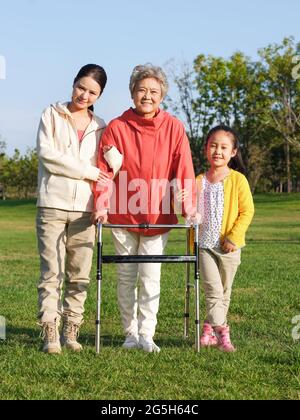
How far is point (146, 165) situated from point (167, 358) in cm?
144

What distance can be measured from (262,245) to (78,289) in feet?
41.1

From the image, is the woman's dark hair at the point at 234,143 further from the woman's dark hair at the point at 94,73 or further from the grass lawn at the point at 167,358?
the grass lawn at the point at 167,358

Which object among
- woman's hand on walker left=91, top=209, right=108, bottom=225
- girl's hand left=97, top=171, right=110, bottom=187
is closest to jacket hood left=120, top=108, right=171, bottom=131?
girl's hand left=97, top=171, right=110, bottom=187

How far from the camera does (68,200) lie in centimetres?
540

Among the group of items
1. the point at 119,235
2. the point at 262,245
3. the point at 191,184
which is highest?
the point at 191,184

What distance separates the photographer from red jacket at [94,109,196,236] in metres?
5.43

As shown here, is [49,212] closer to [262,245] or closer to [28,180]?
[262,245]

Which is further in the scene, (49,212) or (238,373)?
(49,212)

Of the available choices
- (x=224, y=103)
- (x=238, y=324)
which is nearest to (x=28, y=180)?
(x=224, y=103)

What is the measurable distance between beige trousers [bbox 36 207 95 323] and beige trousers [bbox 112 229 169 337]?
0.88 ft

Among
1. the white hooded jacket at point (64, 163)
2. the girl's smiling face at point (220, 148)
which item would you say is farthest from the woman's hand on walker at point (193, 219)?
the white hooded jacket at point (64, 163)

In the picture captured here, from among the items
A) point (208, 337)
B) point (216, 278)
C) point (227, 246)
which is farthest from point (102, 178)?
point (208, 337)

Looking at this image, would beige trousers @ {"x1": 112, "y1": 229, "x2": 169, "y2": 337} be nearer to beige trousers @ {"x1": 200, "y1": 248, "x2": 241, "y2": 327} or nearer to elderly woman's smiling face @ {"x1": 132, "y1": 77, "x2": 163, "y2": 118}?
beige trousers @ {"x1": 200, "y1": 248, "x2": 241, "y2": 327}

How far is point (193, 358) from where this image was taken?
505cm
